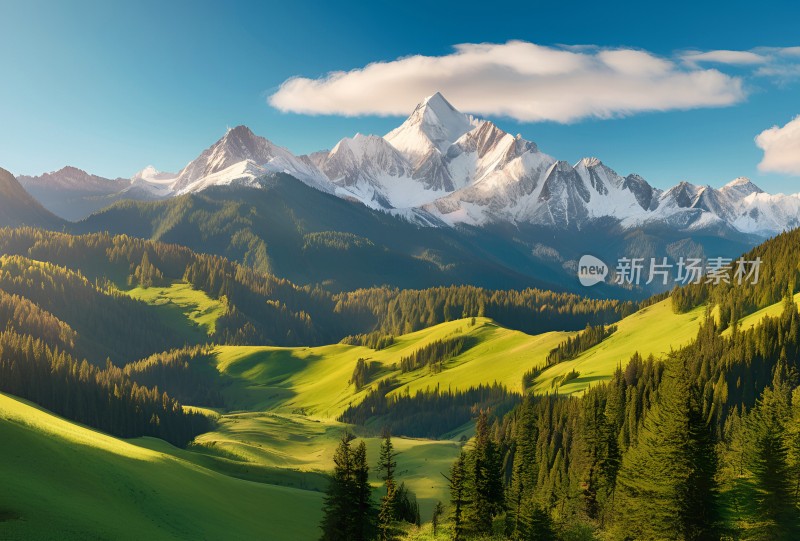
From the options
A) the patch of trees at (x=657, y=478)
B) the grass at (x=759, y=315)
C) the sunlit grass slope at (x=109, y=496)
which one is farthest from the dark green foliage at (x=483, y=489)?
the grass at (x=759, y=315)

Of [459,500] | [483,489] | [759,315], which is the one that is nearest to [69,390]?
[459,500]

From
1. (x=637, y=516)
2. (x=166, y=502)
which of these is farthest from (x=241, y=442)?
(x=637, y=516)

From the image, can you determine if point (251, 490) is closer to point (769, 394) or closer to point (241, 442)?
point (769, 394)

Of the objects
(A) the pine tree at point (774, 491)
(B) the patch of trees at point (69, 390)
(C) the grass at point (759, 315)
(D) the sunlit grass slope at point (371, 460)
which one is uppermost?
(C) the grass at point (759, 315)

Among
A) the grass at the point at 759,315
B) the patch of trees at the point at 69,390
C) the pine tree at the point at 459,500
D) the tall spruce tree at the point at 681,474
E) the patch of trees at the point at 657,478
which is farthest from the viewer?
the grass at the point at 759,315

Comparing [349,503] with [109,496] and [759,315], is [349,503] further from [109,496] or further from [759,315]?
[759,315]

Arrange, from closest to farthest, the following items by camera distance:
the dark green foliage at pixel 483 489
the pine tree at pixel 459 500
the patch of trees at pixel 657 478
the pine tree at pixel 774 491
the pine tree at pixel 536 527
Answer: the patch of trees at pixel 657 478
the pine tree at pixel 774 491
the pine tree at pixel 536 527
the pine tree at pixel 459 500
the dark green foliage at pixel 483 489

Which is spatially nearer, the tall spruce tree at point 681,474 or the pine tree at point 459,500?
the tall spruce tree at point 681,474

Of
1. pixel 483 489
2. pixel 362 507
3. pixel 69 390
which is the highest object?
pixel 483 489

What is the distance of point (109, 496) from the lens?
6844 centimetres

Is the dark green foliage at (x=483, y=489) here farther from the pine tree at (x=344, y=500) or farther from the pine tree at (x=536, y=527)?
the pine tree at (x=344, y=500)

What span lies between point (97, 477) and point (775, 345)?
448 ft

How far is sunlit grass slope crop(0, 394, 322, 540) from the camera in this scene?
5691 cm

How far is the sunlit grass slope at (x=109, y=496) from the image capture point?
187ft
